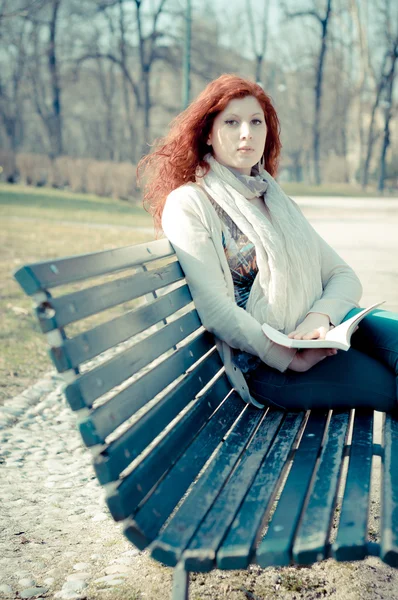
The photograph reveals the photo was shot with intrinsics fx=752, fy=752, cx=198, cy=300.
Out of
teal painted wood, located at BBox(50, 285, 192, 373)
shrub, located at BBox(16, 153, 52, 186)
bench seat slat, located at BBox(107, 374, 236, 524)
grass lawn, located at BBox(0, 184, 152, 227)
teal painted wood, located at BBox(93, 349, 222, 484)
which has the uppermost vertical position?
teal painted wood, located at BBox(50, 285, 192, 373)

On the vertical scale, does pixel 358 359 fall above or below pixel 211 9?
below

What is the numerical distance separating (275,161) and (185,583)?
211 cm

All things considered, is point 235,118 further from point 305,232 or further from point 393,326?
point 393,326

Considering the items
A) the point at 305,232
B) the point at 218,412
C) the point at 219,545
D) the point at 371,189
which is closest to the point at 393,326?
the point at 305,232

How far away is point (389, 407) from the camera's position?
2.71m

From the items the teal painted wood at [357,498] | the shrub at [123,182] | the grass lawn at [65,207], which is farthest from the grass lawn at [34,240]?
the shrub at [123,182]

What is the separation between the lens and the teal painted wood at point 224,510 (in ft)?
5.71

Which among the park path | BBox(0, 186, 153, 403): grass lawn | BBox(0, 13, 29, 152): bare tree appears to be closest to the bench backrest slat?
the park path

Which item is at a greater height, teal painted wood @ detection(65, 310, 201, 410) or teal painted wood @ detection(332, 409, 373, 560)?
teal painted wood @ detection(65, 310, 201, 410)

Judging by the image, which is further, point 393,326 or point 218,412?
point 393,326

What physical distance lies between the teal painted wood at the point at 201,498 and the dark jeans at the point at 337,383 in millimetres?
152

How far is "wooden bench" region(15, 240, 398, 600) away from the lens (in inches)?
70.7

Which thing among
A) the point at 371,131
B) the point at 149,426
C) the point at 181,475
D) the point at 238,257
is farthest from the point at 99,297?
the point at 371,131

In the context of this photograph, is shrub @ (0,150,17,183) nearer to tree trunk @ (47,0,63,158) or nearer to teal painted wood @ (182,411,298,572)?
tree trunk @ (47,0,63,158)
